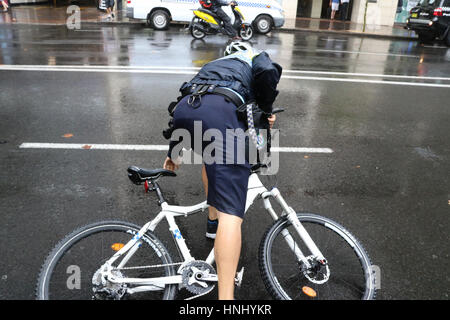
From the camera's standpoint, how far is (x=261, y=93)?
2586mm

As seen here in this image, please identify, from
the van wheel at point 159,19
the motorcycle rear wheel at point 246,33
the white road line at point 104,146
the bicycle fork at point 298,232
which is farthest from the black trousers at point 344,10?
the bicycle fork at point 298,232

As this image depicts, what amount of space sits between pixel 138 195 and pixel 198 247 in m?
1.04

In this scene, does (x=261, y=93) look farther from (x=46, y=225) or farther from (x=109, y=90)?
(x=109, y=90)

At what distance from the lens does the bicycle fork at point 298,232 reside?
2.60 meters

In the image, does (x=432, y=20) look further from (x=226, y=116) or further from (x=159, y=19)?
(x=226, y=116)

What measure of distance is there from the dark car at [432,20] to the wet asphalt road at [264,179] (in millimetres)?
6800

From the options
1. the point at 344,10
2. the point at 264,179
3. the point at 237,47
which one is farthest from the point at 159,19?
the point at 237,47

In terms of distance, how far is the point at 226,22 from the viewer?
1382cm

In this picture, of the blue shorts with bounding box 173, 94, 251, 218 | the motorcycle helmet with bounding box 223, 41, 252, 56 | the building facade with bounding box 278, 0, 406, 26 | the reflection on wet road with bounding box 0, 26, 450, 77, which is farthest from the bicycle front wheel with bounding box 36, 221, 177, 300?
the building facade with bounding box 278, 0, 406, 26

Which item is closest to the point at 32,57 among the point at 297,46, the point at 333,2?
the point at 297,46

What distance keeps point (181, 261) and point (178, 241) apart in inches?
6.8

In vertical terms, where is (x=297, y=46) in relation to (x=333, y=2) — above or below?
below

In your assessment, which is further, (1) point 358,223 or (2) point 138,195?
(2) point 138,195

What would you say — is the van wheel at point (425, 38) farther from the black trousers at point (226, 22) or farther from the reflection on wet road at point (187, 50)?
the black trousers at point (226, 22)
